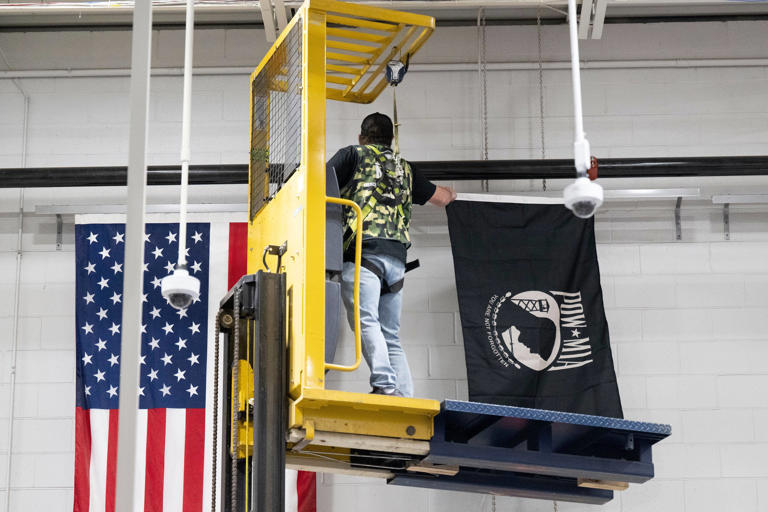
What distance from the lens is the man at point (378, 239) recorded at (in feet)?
23.8

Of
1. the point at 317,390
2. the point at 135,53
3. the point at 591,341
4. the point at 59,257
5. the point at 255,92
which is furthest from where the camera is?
the point at 59,257

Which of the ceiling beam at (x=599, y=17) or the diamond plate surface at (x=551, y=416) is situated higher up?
the ceiling beam at (x=599, y=17)

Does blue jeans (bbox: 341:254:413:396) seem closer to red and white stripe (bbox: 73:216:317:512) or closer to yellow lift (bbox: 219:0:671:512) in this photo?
yellow lift (bbox: 219:0:671:512)

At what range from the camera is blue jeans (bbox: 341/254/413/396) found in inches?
281

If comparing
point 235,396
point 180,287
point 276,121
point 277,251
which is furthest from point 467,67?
point 180,287

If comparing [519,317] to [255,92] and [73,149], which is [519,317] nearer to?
[255,92]

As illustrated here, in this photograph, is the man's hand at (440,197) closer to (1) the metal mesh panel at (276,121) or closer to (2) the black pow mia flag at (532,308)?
(2) the black pow mia flag at (532,308)

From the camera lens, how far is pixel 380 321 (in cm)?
766

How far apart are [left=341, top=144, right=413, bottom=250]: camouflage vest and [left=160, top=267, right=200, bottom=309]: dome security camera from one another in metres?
1.49

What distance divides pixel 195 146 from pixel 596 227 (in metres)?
3.73

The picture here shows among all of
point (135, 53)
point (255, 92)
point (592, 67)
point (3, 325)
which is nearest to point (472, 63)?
point (592, 67)

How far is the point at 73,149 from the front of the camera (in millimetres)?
10688

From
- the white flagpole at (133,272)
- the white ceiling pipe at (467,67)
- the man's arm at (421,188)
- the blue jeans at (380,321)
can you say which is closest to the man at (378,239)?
the blue jeans at (380,321)

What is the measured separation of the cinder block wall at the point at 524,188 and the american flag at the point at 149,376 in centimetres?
42
